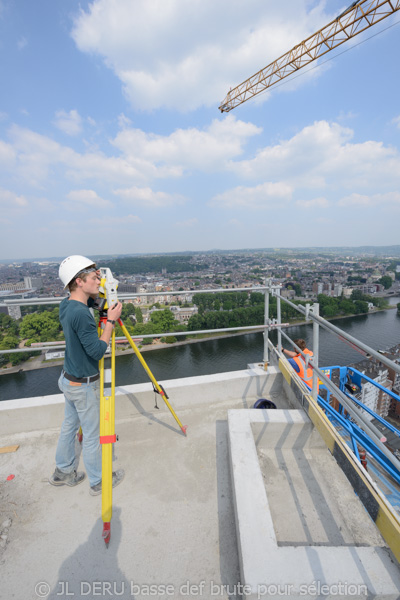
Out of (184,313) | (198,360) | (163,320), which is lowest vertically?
(198,360)

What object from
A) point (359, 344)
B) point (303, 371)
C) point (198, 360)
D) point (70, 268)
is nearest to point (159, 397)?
point (303, 371)

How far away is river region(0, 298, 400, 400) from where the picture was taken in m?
23.0

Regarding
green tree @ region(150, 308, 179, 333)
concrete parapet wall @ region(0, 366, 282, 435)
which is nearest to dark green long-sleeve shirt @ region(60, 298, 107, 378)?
concrete parapet wall @ region(0, 366, 282, 435)

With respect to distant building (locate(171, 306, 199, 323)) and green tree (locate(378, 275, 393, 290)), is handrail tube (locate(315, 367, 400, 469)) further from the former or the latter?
green tree (locate(378, 275, 393, 290))

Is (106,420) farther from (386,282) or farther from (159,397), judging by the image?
(386,282)

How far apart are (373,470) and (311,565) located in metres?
2.26

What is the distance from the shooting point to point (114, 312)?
166 centimetres

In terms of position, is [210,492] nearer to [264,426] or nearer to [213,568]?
[213,568]

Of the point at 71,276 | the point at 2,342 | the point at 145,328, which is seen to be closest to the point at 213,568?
the point at 71,276

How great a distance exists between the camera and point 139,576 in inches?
52.0

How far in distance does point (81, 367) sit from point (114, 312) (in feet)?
1.31

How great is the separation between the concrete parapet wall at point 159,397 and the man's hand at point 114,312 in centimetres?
120

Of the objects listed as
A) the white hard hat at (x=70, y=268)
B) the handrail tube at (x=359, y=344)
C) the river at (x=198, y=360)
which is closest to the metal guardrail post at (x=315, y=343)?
the handrail tube at (x=359, y=344)

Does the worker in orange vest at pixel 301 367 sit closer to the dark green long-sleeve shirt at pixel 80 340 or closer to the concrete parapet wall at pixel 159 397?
the concrete parapet wall at pixel 159 397
